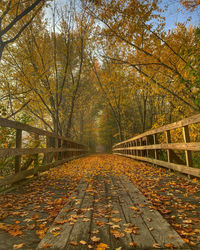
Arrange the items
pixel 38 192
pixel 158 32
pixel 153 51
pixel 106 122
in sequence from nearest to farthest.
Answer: pixel 38 192 → pixel 158 32 → pixel 153 51 → pixel 106 122

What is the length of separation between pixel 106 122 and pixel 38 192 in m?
31.1

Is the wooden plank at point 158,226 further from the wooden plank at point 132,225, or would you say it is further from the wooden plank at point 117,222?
the wooden plank at point 117,222

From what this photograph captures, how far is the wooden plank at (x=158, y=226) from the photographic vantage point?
6.32ft

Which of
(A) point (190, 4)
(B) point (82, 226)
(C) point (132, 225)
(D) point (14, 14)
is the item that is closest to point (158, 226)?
(C) point (132, 225)

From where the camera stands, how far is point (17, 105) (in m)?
11.0

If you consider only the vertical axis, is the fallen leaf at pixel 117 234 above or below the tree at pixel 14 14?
below

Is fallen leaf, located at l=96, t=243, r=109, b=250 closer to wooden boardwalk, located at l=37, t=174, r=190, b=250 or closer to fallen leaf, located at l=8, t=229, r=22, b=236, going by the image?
wooden boardwalk, located at l=37, t=174, r=190, b=250

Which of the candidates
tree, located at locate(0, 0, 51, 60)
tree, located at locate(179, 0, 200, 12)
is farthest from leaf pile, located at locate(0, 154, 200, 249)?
tree, located at locate(179, 0, 200, 12)

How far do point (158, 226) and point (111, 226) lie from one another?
1.83 feet

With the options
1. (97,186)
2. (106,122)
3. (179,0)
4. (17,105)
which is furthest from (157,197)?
(106,122)

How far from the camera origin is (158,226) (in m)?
2.28

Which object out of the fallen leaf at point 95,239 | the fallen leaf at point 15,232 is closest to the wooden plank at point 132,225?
the fallen leaf at point 95,239

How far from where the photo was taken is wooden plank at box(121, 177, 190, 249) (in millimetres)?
1925

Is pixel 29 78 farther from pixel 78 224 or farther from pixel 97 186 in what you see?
pixel 78 224
